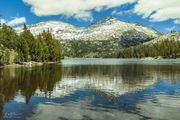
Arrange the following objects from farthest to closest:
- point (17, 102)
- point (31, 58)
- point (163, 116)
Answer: point (31, 58), point (17, 102), point (163, 116)

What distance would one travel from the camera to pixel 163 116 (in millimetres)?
26547

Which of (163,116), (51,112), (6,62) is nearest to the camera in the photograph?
(163,116)

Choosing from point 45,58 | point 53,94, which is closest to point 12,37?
point 45,58

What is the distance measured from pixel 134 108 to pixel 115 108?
1879 mm

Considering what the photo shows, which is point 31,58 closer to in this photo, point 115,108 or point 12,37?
point 12,37

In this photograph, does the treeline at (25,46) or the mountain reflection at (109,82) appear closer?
the mountain reflection at (109,82)

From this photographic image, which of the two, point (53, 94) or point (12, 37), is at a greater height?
point (12, 37)

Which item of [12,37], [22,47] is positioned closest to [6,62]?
[22,47]

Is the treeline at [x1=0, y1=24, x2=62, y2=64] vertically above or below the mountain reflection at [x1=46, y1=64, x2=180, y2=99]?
above

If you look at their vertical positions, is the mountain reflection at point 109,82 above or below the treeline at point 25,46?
below

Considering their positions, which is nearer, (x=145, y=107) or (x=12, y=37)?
(x=145, y=107)

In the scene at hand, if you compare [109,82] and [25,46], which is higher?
[25,46]

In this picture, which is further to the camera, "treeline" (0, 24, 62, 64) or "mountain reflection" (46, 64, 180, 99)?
"treeline" (0, 24, 62, 64)

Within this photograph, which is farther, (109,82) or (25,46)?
(25,46)
